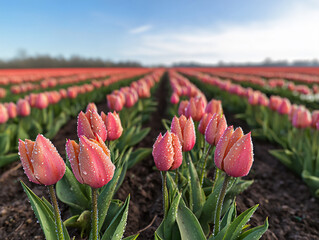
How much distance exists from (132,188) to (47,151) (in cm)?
178

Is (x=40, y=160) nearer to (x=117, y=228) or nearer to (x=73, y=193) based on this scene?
(x=117, y=228)

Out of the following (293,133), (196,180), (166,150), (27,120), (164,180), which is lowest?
(293,133)

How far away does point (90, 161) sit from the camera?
40.8 inches

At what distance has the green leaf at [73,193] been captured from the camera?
181 centimetres

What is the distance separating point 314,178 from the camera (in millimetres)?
2719

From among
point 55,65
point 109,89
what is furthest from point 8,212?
point 55,65

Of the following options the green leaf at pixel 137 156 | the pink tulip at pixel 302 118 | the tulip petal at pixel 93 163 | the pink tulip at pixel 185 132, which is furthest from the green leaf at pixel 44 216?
the pink tulip at pixel 302 118

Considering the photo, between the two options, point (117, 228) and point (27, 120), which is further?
point (27, 120)

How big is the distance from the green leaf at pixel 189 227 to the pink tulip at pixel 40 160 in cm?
74

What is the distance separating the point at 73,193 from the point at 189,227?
35.7 inches

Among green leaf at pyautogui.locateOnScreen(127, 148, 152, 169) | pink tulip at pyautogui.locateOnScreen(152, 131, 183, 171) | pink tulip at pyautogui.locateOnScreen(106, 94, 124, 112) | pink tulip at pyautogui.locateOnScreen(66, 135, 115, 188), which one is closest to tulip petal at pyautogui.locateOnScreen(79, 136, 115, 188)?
pink tulip at pyautogui.locateOnScreen(66, 135, 115, 188)

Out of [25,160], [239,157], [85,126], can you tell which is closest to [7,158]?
[85,126]

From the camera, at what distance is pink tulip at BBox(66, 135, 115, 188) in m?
1.03

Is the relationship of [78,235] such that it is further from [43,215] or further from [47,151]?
[47,151]
